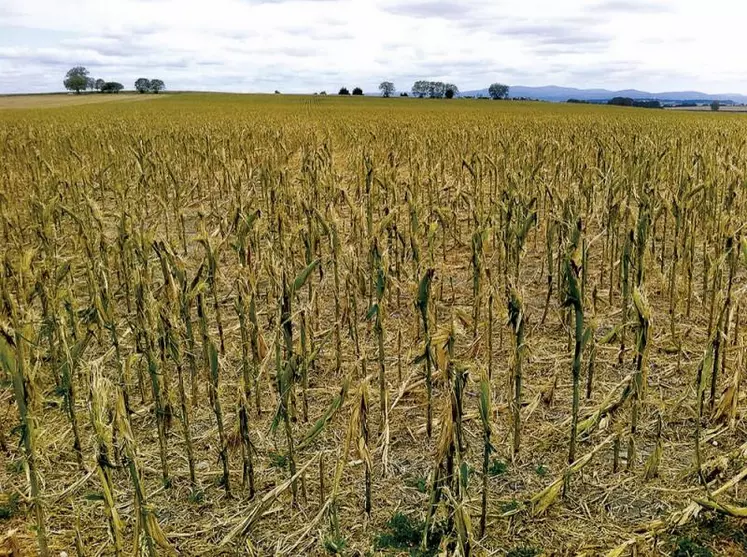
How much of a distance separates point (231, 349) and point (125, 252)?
108cm

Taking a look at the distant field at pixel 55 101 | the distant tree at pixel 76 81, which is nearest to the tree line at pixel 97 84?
the distant tree at pixel 76 81

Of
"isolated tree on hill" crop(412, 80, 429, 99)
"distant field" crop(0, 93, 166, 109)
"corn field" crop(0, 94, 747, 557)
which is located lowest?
"corn field" crop(0, 94, 747, 557)

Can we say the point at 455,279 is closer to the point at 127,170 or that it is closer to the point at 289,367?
the point at 289,367

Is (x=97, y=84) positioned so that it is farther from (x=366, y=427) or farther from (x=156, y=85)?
(x=366, y=427)

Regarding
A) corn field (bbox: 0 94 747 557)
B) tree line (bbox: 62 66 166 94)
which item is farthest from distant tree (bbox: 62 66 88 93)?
corn field (bbox: 0 94 747 557)

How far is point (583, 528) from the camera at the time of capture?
2.69 meters

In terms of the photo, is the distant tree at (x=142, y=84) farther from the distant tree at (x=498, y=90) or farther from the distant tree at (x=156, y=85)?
the distant tree at (x=498, y=90)

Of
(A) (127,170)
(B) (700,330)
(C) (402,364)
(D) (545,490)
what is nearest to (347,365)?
(C) (402,364)

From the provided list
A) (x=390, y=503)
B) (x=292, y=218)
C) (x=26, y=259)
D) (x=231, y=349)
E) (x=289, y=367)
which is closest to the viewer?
(x=289, y=367)

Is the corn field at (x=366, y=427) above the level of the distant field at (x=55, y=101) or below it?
below

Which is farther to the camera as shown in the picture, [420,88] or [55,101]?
[420,88]

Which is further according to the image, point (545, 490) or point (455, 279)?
point (455, 279)

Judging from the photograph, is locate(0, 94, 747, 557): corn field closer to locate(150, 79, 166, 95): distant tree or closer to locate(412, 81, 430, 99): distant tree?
locate(412, 81, 430, 99): distant tree

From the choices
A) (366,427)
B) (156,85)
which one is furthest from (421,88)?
(366,427)
